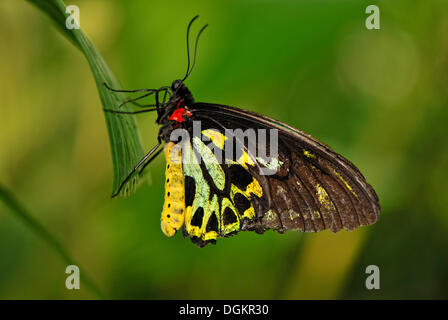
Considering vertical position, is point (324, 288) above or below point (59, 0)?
below

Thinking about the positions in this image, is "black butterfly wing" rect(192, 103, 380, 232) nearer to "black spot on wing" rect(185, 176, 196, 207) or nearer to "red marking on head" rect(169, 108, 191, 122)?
"red marking on head" rect(169, 108, 191, 122)

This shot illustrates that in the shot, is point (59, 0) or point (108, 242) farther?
point (108, 242)

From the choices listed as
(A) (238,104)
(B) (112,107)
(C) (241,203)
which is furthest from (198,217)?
(A) (238,104)

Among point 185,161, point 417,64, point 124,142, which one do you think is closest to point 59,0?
point 124,142

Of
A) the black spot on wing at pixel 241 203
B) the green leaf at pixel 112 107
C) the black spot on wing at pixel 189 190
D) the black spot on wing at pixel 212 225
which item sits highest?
the green leaf at pixel 112 107

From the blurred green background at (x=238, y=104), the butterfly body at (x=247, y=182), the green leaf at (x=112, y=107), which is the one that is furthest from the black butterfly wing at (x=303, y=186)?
the blurred green background at (x=238, y=104)

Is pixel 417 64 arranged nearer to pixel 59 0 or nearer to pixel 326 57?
pixel 326 57

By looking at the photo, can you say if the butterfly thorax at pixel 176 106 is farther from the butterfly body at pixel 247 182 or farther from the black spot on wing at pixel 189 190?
the black spot on wing at pixel 189 190
